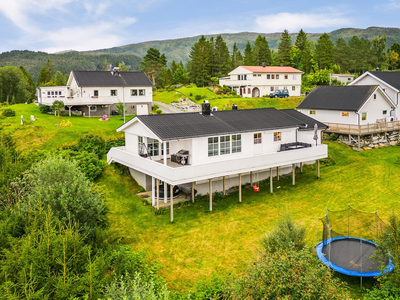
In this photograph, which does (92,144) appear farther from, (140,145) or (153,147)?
(153,147)

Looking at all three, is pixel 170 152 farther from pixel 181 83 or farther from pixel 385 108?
pixel 181 83

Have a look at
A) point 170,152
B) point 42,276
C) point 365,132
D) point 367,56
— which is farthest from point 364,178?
point 367,56

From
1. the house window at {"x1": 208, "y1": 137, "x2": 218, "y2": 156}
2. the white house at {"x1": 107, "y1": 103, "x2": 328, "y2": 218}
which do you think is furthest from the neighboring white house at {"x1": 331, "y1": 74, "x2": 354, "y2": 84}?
the house window at {"x1": 208, "y1": 137, "x2": 218, "y2": 156}

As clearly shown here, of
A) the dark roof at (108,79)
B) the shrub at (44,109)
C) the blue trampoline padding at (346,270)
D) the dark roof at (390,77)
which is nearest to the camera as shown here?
the blue trampoline padding at (346,270)

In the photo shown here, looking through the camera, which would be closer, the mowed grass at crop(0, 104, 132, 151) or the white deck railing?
the white deck railing

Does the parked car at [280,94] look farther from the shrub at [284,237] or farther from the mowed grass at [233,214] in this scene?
the shrub at [284,237]

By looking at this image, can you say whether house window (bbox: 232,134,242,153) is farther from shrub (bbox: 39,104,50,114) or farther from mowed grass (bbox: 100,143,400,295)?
shrub (bbox: 39,104,50,114)

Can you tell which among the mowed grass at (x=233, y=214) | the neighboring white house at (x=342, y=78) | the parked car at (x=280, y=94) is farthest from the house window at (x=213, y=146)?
the neighboring white house at (x=342, y=78)
